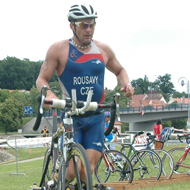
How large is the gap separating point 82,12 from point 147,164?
5.82 meters

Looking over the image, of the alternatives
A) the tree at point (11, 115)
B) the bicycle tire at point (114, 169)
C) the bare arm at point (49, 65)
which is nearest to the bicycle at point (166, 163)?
the bicycle tire at point (114, 169)

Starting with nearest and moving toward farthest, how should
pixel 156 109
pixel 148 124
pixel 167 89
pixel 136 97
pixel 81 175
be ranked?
pixel 81 175 < pixel 156 109 < pixel 148 124 < pixel 136 97 < pixel 167 89

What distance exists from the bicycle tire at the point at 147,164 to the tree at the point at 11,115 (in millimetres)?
78052

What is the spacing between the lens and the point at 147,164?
9766 millimetres

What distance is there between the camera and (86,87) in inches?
195

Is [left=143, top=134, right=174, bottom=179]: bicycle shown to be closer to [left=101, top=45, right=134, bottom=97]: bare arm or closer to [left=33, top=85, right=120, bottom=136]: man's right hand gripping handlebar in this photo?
[left=101, top=45, right=134, bottom=97]: bare arm

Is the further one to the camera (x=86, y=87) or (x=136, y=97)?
(x=136, y=97)

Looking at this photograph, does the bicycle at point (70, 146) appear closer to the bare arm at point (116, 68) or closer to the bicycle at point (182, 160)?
the bare arm at point (116, 68)

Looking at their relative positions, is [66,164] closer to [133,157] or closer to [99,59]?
[99,59]

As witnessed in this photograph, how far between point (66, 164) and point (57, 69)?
138cm

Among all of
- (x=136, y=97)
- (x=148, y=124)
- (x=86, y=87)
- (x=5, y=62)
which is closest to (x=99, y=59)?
(x=86, y=87)

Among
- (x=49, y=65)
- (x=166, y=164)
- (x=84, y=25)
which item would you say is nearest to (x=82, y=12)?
(x=84, y=25)

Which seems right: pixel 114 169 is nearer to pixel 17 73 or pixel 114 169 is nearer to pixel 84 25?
pixel 84 25

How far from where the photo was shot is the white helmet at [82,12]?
472 centimetres
